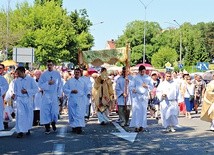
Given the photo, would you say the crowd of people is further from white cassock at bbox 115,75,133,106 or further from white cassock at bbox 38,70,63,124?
white cassock at bbox 115,75,133,106

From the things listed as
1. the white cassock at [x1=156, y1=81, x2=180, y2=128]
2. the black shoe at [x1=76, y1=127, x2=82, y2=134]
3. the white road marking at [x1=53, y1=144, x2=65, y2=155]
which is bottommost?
the white road marking at [x1=53, y1=144, x2=65, y2=155]

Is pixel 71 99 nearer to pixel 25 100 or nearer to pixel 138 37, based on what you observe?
pixel 25 100

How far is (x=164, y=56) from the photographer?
102m

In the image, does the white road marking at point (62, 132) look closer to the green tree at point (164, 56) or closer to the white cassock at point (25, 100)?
the white cassock at point (25, 100)

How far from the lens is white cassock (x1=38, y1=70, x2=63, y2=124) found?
46.9 feet

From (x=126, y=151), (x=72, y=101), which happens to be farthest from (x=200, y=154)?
(x=72, y=101)

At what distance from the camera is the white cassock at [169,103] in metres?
14.6

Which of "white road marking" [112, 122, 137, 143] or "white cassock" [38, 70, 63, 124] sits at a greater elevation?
"white cassock" [38, 70, 63, 124]

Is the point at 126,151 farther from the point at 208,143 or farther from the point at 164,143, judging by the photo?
the point at 208,143

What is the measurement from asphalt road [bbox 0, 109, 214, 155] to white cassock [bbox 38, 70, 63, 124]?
512mm

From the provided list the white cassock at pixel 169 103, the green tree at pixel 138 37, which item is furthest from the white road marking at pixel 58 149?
the green tree at pixel 138 37

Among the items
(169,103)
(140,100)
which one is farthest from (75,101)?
(169,103)

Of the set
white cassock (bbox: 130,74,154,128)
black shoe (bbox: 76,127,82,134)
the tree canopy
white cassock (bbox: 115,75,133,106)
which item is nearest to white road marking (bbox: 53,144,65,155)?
black shoe (bbox: 76,127,82,134)

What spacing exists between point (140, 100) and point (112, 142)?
2.93 m
